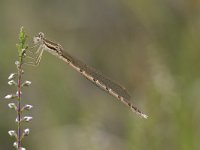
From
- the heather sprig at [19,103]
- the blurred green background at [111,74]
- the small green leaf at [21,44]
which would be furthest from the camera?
the blurred green background at [111,74]

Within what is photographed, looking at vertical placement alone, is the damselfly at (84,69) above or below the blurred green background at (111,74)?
below

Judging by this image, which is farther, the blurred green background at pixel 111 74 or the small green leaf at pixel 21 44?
the blurred green background at pixel 111 74

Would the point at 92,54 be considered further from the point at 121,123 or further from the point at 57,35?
the point at 121,123

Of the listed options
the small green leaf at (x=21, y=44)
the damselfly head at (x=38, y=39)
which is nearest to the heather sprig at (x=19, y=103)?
the small green leaf at (x=21, y=44)

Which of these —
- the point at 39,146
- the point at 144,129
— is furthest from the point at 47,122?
the point at 144,129

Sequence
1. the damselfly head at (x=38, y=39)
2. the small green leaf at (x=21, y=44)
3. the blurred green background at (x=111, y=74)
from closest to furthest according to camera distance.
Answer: the small green leaf at (x=21, y=44)
the blurred green background at (x=111, y=74)
the damselfly head at (x=38, y=39)

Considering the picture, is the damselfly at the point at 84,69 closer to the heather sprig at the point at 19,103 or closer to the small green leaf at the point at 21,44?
the small green leaf at the point at 21,44

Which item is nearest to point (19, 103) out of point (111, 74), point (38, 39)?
point (38, 39)
